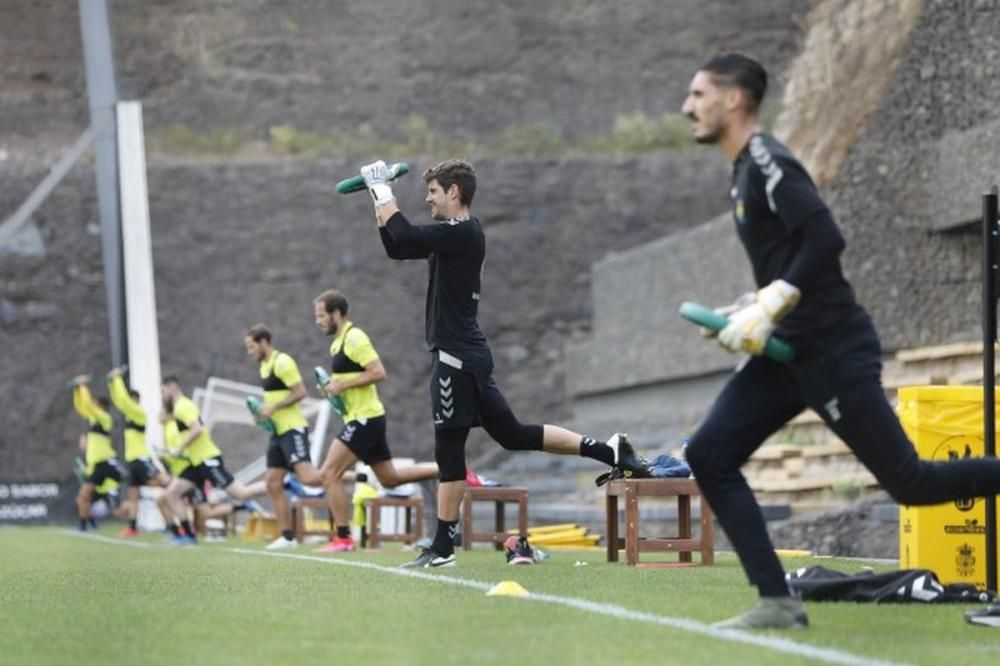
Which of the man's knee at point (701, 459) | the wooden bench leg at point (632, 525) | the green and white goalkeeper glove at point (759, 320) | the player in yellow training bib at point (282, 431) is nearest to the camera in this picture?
the green and white goalkeeper glove at point (759, 320)

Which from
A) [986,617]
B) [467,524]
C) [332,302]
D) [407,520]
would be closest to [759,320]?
[986,617]

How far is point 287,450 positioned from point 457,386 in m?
6.35

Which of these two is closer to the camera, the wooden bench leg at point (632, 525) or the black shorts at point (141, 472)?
the wooden bench leg at point (632, 525)

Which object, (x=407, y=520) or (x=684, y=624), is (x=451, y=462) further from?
(x=407, y=520)

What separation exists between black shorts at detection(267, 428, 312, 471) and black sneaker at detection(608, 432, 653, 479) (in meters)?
5.74

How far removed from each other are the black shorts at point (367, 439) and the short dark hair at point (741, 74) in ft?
27.3

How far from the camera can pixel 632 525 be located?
1219 cm

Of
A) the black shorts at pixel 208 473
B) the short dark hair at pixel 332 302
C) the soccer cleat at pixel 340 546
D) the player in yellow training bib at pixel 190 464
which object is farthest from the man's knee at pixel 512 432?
the black shorts at pixel 208 473

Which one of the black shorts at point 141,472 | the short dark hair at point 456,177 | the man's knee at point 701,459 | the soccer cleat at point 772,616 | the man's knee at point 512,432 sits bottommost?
the black shorts at point 141,472

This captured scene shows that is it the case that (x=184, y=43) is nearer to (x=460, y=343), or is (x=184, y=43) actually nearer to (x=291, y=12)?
(x=291, y=12)

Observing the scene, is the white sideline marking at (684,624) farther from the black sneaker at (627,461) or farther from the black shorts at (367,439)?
the black shorts at (367,439)

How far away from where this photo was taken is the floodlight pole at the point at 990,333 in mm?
9266

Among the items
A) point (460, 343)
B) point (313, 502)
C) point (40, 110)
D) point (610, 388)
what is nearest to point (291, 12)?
point (40, 110)

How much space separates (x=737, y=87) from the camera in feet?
24.4
